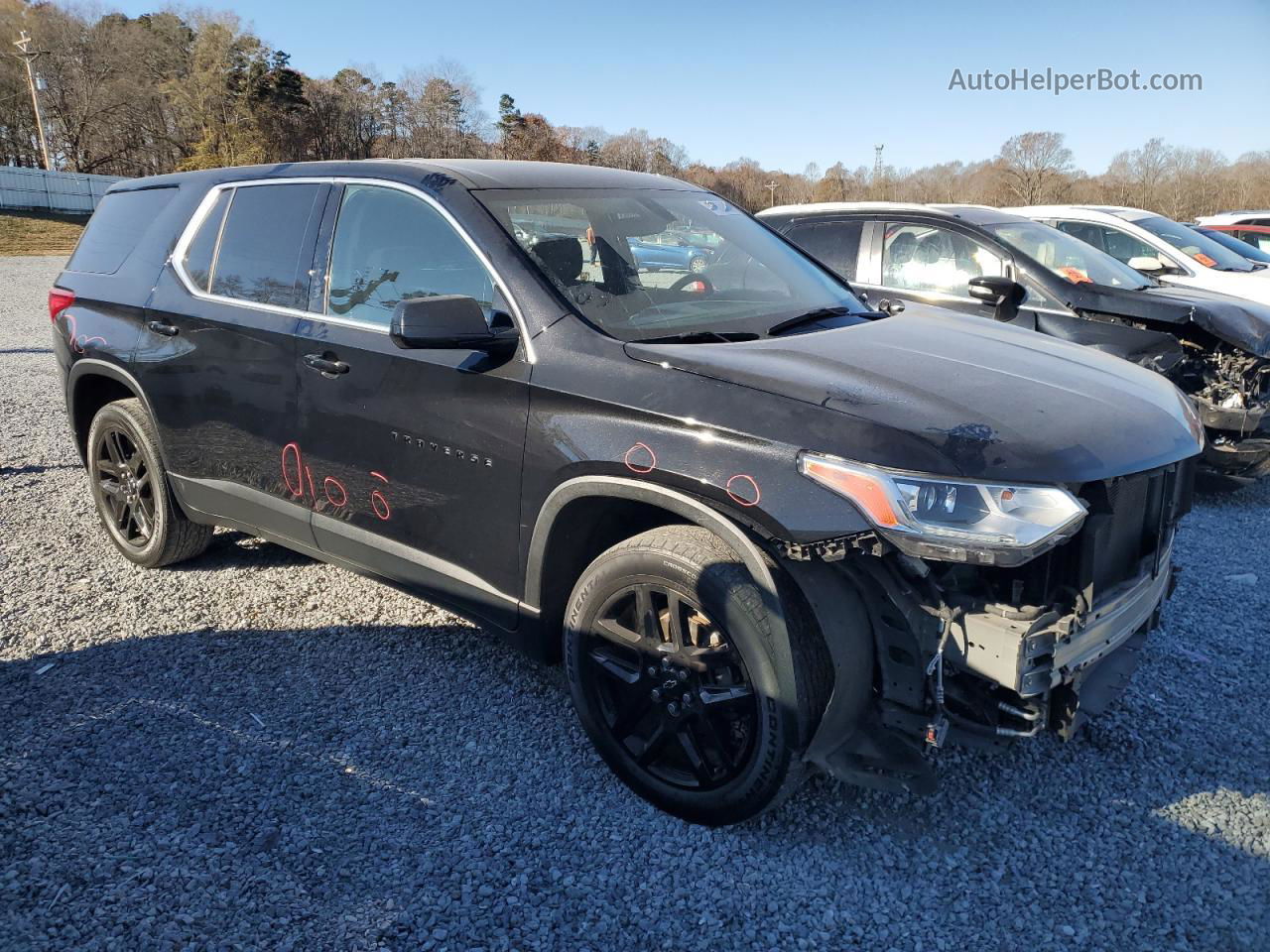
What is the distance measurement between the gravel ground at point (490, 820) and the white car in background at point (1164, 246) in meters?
6.13

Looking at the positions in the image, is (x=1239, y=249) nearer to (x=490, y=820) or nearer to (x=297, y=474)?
(x=297, y=474)

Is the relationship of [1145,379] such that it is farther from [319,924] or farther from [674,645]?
[319,924]

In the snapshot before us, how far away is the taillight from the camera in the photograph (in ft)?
15.5

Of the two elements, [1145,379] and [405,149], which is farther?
[405,149]

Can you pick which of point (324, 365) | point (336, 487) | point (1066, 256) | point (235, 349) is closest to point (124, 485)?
point (235, 349)

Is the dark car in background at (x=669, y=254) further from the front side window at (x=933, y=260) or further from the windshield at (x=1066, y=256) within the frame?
the windshield at (x=1066, y=256)

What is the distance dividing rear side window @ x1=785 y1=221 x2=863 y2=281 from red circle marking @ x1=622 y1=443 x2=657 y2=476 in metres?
4.54

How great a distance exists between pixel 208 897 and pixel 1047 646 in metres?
2.24

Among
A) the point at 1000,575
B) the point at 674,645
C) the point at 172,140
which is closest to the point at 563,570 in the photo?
the point at 674,645

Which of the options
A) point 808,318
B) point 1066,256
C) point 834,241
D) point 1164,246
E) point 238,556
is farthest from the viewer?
point 1164,246

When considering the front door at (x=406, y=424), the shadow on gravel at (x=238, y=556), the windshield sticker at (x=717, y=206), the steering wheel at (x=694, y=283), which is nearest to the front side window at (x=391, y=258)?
the front door at (x=406, y=424)

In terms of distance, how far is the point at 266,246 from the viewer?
3828 millimetres

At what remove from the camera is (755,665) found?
2.48 meters

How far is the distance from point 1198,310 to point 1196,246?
453 cm
